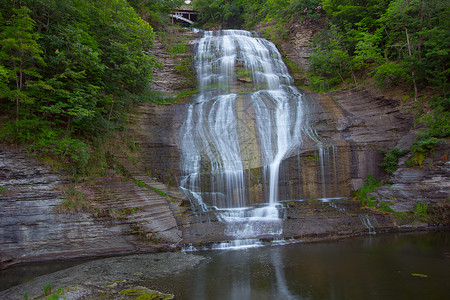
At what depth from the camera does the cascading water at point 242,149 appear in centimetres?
1281

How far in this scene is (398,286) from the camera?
22.1 feet

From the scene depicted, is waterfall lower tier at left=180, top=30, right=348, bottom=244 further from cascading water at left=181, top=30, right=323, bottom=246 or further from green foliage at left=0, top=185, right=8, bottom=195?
green foliage at left=0, top=185, right=8, bottom=195

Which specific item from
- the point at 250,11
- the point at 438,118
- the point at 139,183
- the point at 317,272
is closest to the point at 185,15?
A: the point at 250,11

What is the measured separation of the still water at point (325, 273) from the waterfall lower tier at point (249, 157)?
7.02 feet

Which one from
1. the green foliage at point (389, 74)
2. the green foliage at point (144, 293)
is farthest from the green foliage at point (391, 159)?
the green foliage at point (144, 293)

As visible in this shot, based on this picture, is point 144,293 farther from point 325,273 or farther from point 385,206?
point 385,206

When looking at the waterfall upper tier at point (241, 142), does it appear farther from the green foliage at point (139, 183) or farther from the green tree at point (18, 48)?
the green tree at point (18, 48)

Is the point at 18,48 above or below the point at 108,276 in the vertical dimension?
above

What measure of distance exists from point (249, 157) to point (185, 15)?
1399 inches

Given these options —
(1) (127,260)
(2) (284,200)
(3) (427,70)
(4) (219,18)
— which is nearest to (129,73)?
(1) (127,260)

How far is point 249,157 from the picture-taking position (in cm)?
1525

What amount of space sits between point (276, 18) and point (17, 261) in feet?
104

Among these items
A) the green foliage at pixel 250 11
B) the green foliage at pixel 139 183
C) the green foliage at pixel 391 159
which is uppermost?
the green foliage at pixel 250 11

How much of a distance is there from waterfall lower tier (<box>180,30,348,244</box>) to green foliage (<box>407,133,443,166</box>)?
3.59m
